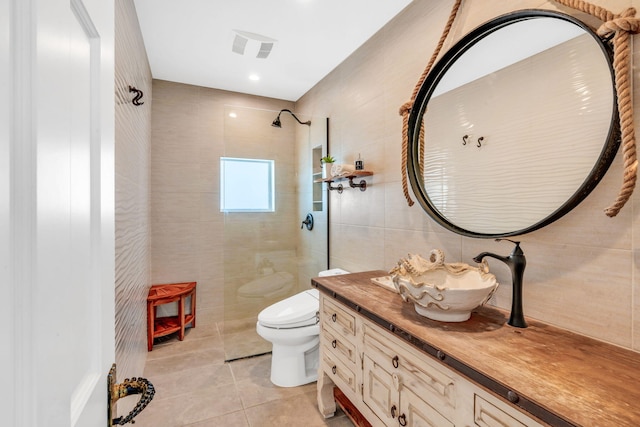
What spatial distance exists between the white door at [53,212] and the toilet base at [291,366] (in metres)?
1.64

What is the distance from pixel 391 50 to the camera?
75.3 inches

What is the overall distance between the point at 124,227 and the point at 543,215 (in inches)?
72.5

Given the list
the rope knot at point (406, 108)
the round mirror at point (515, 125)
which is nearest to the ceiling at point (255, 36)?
the rope knot at point (406, 108)

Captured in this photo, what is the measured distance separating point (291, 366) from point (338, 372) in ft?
2.26

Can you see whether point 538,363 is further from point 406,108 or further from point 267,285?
point 267,285

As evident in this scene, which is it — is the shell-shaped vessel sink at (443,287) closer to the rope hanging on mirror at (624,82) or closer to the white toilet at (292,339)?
the rope hanging on mirror at (624,82)

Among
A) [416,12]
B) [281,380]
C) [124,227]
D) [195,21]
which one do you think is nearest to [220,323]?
[281,380]

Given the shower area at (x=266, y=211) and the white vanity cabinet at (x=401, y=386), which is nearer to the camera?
the white vanity cabinet at (x=401, y=386)

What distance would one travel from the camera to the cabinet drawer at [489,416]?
0.71 m

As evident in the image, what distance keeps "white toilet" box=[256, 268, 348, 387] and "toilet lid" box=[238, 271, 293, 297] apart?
0.64m

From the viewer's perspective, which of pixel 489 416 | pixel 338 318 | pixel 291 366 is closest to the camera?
pixel 489 416

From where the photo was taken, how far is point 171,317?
9.61 feet

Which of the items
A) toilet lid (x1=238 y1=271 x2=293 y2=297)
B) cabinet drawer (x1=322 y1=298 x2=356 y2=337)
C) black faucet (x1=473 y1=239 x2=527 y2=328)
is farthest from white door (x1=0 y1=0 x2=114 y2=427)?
toilet lid (x1=238 y1=271 x2=293 y2=297)

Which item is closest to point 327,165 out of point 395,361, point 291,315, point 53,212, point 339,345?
point 291,315
